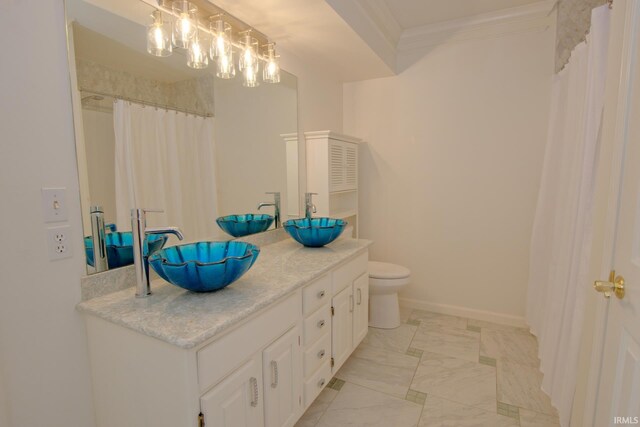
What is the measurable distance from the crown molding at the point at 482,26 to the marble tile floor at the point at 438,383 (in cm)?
243

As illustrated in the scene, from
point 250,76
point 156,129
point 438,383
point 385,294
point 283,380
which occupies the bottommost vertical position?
point 438,383

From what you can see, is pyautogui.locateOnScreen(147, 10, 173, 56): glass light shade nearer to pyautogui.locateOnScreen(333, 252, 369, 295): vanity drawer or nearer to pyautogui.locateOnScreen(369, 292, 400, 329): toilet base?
pyautogui.locateOnScreen(333, 252, 369, 295): vanity drawer

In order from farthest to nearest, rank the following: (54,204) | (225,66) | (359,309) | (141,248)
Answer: (359,309), (225,66), (141,248), (54,204)

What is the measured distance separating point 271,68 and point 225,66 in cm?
34

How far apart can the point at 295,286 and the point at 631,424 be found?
1.12 meters

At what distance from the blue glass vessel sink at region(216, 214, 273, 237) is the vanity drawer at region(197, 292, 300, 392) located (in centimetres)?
67

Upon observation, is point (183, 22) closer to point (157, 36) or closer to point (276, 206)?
point (157, 36)

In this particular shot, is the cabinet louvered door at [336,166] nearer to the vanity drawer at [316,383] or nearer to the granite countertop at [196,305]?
the granite countertop at [196,305]

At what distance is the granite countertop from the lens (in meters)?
0.99

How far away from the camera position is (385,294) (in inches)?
105

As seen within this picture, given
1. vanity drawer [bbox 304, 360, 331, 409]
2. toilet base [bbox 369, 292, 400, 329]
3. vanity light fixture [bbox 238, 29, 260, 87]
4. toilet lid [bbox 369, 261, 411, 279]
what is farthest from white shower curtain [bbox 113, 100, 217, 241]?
toilet base [bbox 369, 292, 400, 329]

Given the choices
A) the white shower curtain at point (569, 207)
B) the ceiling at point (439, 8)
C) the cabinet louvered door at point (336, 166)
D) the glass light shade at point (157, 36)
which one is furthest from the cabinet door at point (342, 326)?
the ceiling at point (439, 8)

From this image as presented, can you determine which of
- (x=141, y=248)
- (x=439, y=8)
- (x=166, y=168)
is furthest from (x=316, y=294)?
(x=439, y=8)

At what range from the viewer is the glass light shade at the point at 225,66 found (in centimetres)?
177
